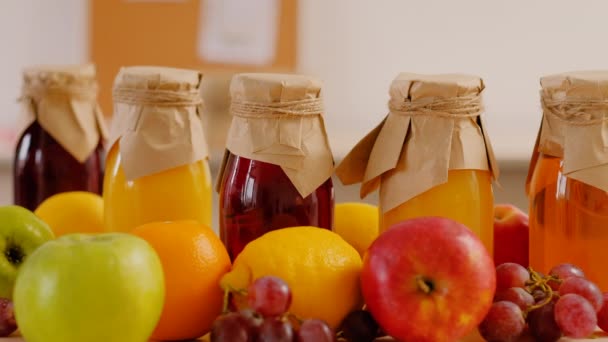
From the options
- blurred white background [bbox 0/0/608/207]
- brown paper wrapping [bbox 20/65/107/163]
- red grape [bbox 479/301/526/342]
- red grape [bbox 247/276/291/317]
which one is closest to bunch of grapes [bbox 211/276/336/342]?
red grape [bbox 247/276/291/317]

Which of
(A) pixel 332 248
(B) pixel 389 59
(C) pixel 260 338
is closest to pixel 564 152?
(A) pixel 332 248

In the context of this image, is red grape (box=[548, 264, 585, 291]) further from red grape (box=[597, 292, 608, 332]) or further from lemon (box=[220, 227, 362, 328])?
lemon (box=[220, 227, 362, 328])

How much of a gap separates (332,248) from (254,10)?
2181mm

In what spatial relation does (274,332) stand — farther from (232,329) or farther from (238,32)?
(238,32)

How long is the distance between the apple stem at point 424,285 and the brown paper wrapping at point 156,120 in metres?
0.33

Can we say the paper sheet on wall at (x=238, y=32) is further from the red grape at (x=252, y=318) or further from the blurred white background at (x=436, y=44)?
the red grape at (x=252, y=318)

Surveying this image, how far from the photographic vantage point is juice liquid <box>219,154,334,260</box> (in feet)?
2.72

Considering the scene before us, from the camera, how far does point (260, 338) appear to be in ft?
2.09

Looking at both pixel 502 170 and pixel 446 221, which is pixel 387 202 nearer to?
pixel 446 221

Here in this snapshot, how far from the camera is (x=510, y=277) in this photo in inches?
29.4

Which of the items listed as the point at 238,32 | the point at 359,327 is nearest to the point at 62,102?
the point at 359,327

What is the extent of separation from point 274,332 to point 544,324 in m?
0.22

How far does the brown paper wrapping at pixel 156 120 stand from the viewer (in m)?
0.90

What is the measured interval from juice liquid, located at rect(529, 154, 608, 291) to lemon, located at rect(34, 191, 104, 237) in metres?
0.48
